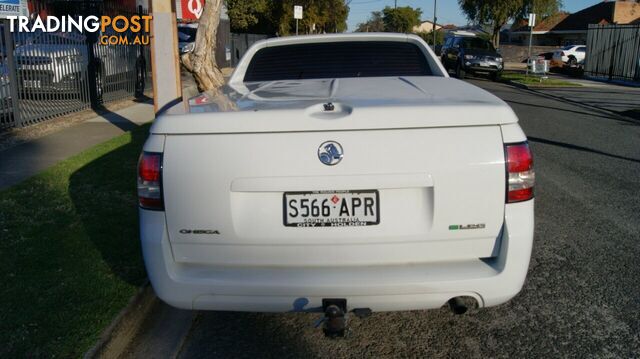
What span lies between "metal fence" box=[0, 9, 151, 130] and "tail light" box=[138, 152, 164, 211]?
326 inches

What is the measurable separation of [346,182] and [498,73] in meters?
25.3

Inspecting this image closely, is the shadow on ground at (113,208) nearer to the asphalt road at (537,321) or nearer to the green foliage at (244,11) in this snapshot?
the asphalt road at (537,321)

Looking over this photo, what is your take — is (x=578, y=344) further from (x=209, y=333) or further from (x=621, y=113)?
(x=621, y=113)

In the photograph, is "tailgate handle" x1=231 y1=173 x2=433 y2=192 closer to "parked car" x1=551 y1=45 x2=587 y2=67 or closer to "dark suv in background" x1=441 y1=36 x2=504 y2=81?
"dark suv in background" x1=441 y1=36 x2=504 y2=81

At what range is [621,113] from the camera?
1420 centimetres

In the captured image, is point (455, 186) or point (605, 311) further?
point (605, 311)

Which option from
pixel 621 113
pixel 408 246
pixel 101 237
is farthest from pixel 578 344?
pixel 621 113

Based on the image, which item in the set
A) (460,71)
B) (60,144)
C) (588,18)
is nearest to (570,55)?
(460,71)

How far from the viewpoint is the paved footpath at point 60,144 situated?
754cm

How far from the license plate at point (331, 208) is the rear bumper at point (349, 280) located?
9.4 inches

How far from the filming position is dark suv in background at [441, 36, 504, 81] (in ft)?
86.1

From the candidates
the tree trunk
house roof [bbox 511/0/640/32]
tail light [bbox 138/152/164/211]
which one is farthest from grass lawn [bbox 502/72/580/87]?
house roof [bbox 511/0/640/32]

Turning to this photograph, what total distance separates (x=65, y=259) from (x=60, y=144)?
559 centimetres

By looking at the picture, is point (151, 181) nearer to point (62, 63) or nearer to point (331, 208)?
point (331, 208)
